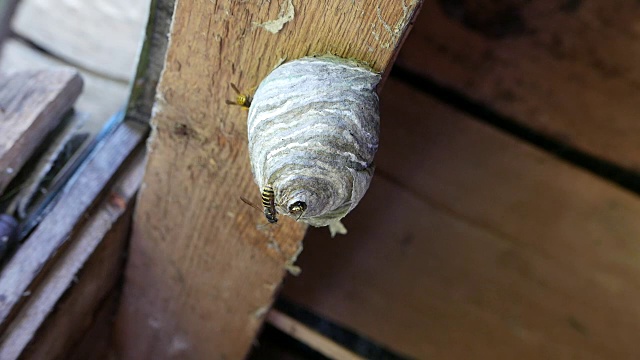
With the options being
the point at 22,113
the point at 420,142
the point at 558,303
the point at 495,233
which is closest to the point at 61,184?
the point at 22,113

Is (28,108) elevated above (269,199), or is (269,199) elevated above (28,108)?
(269,199)

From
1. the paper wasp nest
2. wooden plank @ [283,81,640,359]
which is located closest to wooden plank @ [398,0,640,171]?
wooden plank @ [283,81,640,359]

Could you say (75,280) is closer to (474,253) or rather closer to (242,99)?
(242,99)

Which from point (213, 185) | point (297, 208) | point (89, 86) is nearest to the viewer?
point (297, 208)

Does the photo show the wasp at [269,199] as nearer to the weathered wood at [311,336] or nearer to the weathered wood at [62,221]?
the weathered wood at [62,221]

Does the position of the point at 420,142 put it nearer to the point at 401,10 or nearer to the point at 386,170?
the point at 386,170

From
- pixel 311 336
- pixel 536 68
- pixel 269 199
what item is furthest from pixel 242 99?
pixel 536 68

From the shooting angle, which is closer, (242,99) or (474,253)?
(242,99)

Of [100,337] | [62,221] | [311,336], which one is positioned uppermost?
[62,221]

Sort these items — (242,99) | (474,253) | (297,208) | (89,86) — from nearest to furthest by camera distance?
1. (297,208)
2. (242,99)
3. (89,86)
4. (474,253)
